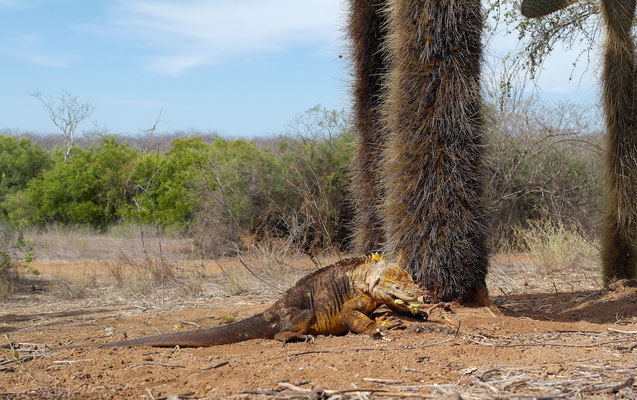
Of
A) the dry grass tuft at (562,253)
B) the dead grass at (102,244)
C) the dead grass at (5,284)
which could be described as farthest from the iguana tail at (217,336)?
the dead grass at (102,244)

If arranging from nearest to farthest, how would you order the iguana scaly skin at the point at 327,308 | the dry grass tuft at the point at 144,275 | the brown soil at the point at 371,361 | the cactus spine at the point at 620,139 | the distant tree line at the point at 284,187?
1. the brown soil at the point at 371,361
2. the iguana scaly skin at the point at 327,308
3. the cactus spine at the point at 620,139
4. the dry grass tuft at the point at 144,275
5. the distant tree line at the point at 284,187

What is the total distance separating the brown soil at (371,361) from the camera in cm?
393

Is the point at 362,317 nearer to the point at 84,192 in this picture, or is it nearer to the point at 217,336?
the point at 217,336

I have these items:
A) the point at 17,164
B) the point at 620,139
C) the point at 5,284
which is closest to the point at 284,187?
the point at 5,284

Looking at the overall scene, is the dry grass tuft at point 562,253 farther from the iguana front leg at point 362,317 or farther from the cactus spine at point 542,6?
the iguana front leg at point 362,317

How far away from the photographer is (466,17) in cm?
629

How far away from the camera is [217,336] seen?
5918 mm

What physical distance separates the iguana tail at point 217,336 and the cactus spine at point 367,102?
2183 millimetres

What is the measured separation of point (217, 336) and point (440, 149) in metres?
2.88

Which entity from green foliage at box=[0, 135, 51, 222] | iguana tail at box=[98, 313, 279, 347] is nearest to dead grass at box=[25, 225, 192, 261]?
green foliage at box=[0, 135, 51, 222]

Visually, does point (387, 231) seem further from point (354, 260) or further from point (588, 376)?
point (588, 376)

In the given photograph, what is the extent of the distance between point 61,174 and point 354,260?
18.2 meters

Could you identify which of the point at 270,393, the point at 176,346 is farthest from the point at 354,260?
the point at 270,393

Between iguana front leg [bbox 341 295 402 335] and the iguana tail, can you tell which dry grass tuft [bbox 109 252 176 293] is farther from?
iguana front leg [bbox 341 295 402 335]
